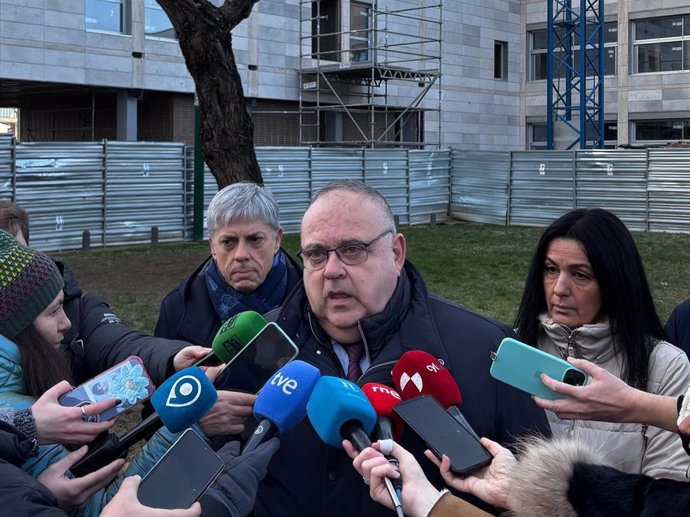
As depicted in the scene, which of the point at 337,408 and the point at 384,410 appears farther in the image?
the point at 384,410

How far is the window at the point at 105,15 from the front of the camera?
22.6 meters

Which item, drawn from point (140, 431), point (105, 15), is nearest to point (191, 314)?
point (140, 431)

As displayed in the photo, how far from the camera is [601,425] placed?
301 cm

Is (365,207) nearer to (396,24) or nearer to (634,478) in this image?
(634,478)

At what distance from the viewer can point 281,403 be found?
2145mm

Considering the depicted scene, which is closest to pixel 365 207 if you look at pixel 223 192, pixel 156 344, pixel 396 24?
pixel 156 344

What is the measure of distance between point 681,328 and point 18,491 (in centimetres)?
275

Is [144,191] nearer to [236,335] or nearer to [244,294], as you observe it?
[244,294]

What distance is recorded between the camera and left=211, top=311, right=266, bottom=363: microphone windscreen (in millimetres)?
2773

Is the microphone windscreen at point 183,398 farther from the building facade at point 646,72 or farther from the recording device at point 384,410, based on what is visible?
the building facade at point 646,72

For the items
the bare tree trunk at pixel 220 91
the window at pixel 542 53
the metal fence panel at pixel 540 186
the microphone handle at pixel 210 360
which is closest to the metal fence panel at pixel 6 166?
the bare tree trunk at pixel 220 91

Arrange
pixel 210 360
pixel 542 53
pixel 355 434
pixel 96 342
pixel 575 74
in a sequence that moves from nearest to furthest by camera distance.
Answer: pixel 355 434 < pixel 210 360 < pixel 96 342 < pixel 575 74 < pixel 542 53

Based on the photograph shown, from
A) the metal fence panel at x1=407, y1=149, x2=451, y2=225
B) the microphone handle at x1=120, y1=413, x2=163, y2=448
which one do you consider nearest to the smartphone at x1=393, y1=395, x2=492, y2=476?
the microphone handle at x1=120, y1=413, x2=163, y2=448

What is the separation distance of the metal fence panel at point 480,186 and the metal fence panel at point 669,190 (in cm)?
379
